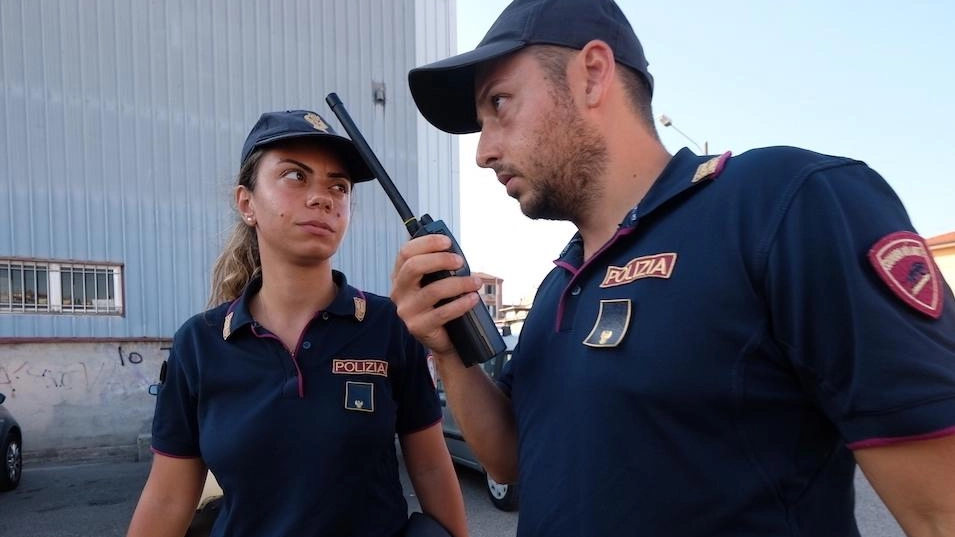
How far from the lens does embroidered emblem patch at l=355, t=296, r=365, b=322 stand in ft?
5.79

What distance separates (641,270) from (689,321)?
0.45 feet

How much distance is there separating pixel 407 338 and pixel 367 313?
0.47ft

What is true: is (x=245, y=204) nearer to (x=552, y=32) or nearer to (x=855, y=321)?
(x=552, y=32)

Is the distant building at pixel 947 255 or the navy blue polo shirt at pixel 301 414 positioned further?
the distant building at pixel 947 255

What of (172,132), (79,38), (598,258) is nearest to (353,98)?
(172,132)

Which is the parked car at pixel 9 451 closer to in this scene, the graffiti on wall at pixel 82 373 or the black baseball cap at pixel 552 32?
the graffiti on wall at pixel 82 373

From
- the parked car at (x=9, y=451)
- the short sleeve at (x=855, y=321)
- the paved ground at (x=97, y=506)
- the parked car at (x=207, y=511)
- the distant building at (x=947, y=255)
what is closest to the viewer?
the short sleeve at (x=855, y=321)

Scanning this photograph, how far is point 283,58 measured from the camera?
34.2 feet

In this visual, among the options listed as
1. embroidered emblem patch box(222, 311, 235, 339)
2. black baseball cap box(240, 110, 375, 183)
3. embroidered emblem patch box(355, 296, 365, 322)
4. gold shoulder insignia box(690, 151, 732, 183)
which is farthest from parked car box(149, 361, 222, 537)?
gold shoulder insignia box(690, 151, 732, 183)

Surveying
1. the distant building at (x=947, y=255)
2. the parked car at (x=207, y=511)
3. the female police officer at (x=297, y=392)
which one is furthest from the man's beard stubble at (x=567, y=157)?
the distant building at (x=947, y=255)

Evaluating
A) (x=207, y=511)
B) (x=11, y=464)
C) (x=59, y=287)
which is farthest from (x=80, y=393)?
(x=207, y=511)

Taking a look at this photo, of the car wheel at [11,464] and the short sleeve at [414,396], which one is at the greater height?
the short sleeve at [414,396]

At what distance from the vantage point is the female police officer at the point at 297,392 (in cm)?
152

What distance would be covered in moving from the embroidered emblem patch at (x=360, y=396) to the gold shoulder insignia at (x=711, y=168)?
1008mm
